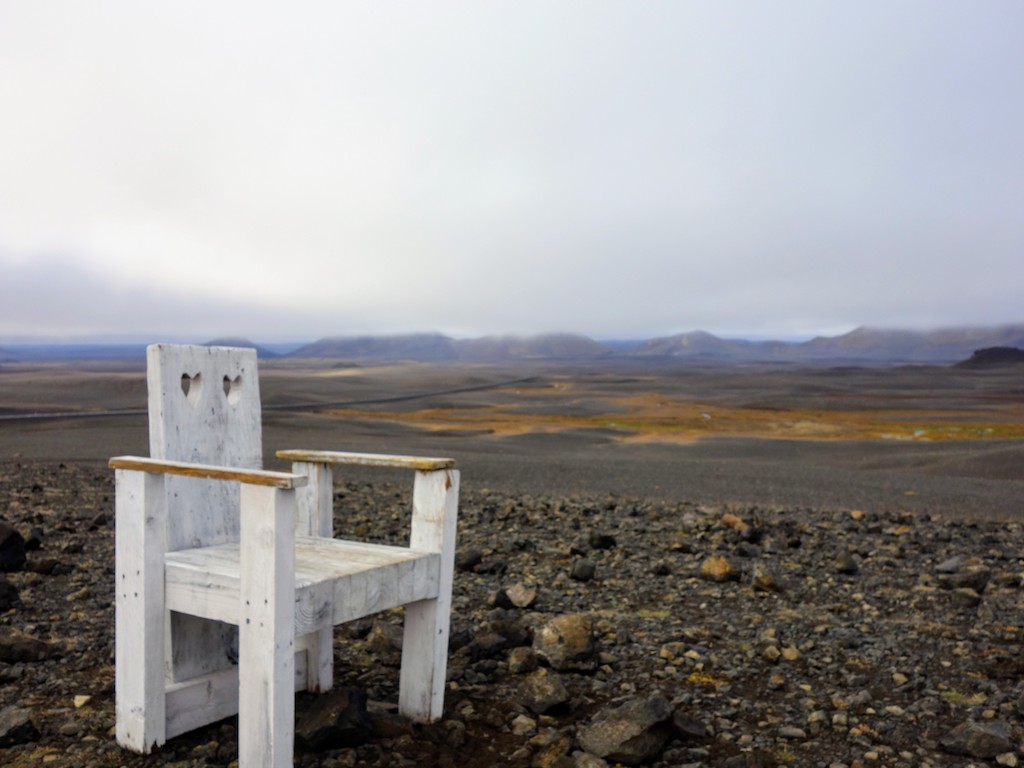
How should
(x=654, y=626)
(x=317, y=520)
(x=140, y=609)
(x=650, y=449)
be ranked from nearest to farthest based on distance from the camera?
(x=140, y=609) → (x=317, y=520) → (x=654, y=626) → (x=650, y=449)

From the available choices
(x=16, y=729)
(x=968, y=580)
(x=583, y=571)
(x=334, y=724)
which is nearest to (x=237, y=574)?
(x=334, y=724)

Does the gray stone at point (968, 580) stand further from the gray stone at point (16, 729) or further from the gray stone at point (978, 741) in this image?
the gray stone at point (16, 729)

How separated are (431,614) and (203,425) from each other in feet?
4.36

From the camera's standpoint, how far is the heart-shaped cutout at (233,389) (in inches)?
158

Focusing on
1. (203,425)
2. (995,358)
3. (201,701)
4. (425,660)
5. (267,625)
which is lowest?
(201,701)

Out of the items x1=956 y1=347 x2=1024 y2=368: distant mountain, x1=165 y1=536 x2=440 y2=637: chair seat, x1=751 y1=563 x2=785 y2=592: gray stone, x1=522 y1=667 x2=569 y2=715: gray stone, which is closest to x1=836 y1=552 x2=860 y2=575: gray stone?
x1=751 y1=563 x2=785 y2=592: gray stone

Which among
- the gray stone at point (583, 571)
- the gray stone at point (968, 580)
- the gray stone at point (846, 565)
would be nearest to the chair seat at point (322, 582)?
the gray stone at point (583, 571)

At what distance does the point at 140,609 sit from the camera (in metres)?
3.37

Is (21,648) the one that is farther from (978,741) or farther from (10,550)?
(978,741)

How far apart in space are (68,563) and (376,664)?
10.1 feet

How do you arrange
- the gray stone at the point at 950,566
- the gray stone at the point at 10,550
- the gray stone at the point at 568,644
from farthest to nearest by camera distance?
the gray stone at the point at 950,566, the gray stone at the point at 10,550, the gray stone at the point at 568,644

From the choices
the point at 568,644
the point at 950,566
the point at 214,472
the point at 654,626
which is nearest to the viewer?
the point at 214,472

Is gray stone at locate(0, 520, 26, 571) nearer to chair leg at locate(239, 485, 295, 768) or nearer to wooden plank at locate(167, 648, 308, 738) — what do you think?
wooden plank at locate(167, 648, 308, 738)

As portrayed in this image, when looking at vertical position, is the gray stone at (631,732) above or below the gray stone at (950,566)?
above
